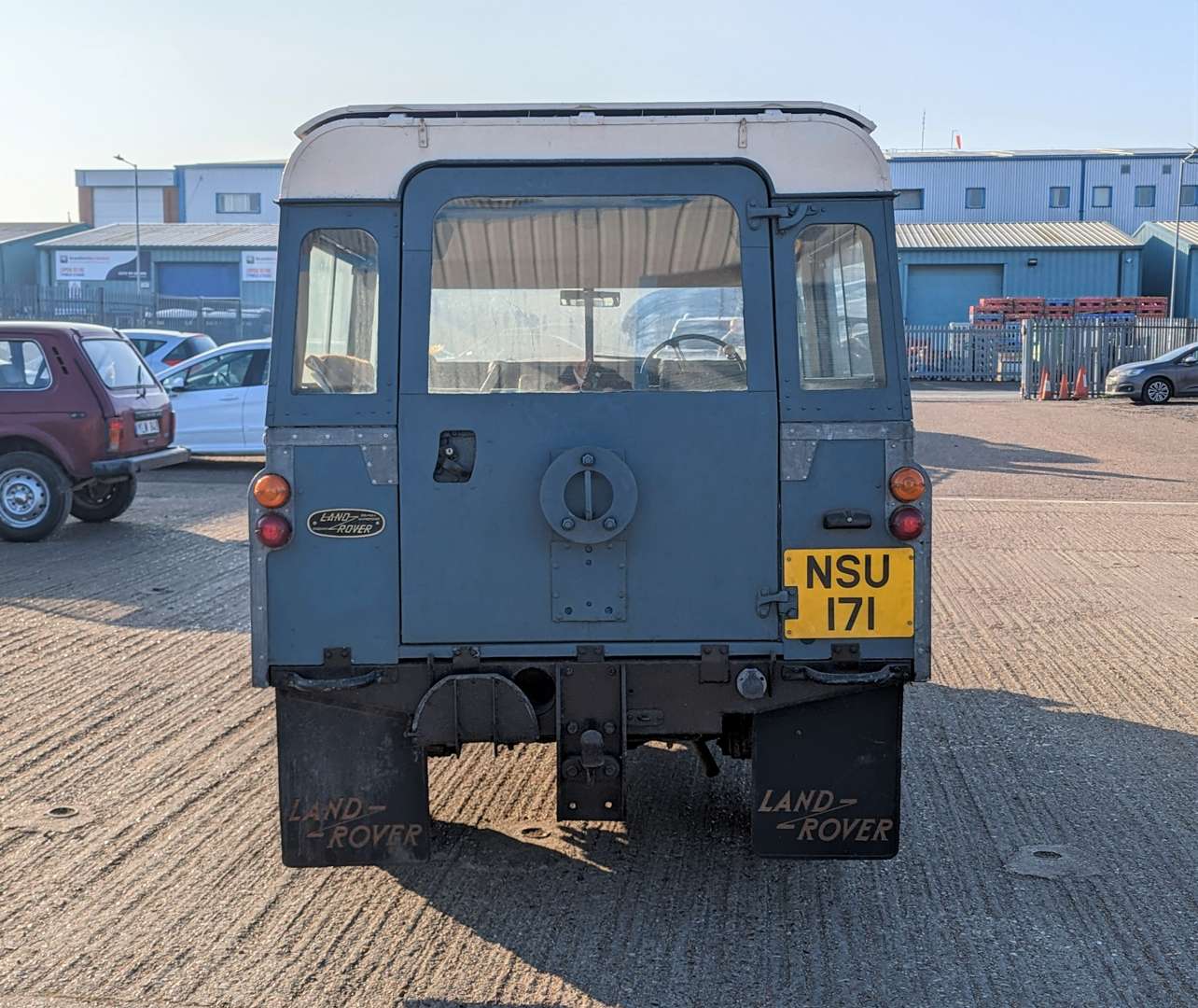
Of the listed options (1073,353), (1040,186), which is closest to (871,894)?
(1073,353)

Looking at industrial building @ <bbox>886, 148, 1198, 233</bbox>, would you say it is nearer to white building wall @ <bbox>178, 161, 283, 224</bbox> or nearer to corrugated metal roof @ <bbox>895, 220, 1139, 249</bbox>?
corrugated metal roof @ <bbox>895, 220, 1139, 249</bbox>

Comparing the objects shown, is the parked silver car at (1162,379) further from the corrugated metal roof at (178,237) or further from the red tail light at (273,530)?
the corrugated metal roof at (178,237)

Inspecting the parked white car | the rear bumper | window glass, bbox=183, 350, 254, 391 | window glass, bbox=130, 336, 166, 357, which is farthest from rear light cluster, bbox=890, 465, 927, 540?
window glass, bbox=130, 336, 166, 357

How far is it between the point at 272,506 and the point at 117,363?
31.9 ft

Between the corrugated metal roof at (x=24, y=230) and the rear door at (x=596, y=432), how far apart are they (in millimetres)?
67116

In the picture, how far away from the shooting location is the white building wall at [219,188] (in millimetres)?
76188

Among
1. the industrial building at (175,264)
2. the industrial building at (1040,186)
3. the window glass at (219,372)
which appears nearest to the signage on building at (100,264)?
the industrial building at (175,264)

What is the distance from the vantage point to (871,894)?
507 centimetres

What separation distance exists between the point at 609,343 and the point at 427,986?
211 centimetres

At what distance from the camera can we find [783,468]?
4.76 meters

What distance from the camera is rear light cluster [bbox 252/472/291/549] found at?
4.71 m

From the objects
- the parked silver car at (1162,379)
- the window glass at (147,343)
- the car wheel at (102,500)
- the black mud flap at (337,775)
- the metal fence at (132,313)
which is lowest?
the black mud flap at (337,775)

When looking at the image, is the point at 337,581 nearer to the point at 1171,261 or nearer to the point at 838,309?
the point at 838,309

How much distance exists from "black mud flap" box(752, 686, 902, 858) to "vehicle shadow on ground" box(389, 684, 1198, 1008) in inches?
12.4
